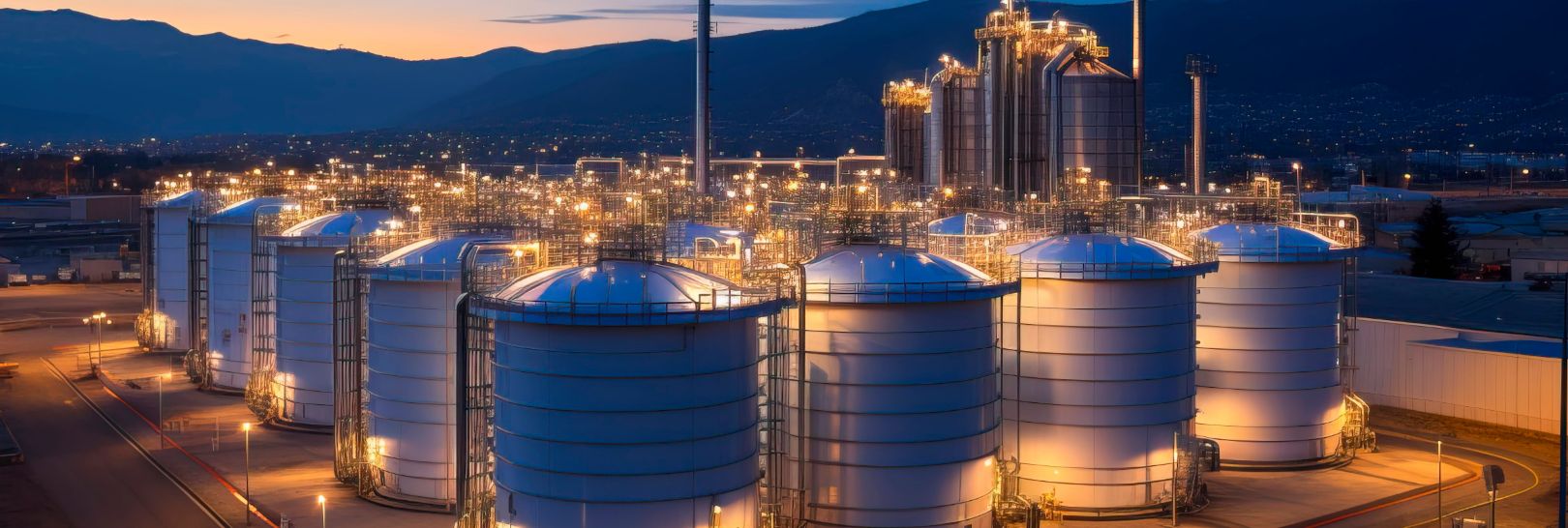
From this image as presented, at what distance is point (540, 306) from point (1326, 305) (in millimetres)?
22906

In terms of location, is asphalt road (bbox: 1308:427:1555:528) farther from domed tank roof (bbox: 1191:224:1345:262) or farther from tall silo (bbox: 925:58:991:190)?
tall silo (bbox: 925:58:991:190)

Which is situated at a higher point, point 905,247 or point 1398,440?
point 905,247

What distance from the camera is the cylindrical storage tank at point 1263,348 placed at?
38781 mm

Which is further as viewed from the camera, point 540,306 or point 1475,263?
point 1475,263

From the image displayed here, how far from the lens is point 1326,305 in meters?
39.6

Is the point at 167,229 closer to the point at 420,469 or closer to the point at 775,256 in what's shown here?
the point at 420,469

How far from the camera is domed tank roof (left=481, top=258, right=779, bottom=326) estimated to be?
25000 millimetres

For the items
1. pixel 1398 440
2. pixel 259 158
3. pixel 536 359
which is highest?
pixel 259 158

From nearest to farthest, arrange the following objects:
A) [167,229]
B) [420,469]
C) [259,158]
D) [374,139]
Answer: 1. [420,469]
2. [167,229]
3. [259,158]
4. [374,139]

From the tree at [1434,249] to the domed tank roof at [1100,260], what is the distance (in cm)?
4897

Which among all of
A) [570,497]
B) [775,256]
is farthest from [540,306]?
[775,256]

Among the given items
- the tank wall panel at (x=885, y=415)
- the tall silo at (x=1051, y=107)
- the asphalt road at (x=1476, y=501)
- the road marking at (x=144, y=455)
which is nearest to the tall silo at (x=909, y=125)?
the tall silo at (x=1051, y=107)

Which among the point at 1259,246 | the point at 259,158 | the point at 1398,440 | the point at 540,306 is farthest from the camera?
the point at 259,158

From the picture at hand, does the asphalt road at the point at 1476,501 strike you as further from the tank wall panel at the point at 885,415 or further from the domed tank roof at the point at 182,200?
the domed tank roof at the point at 182,200
